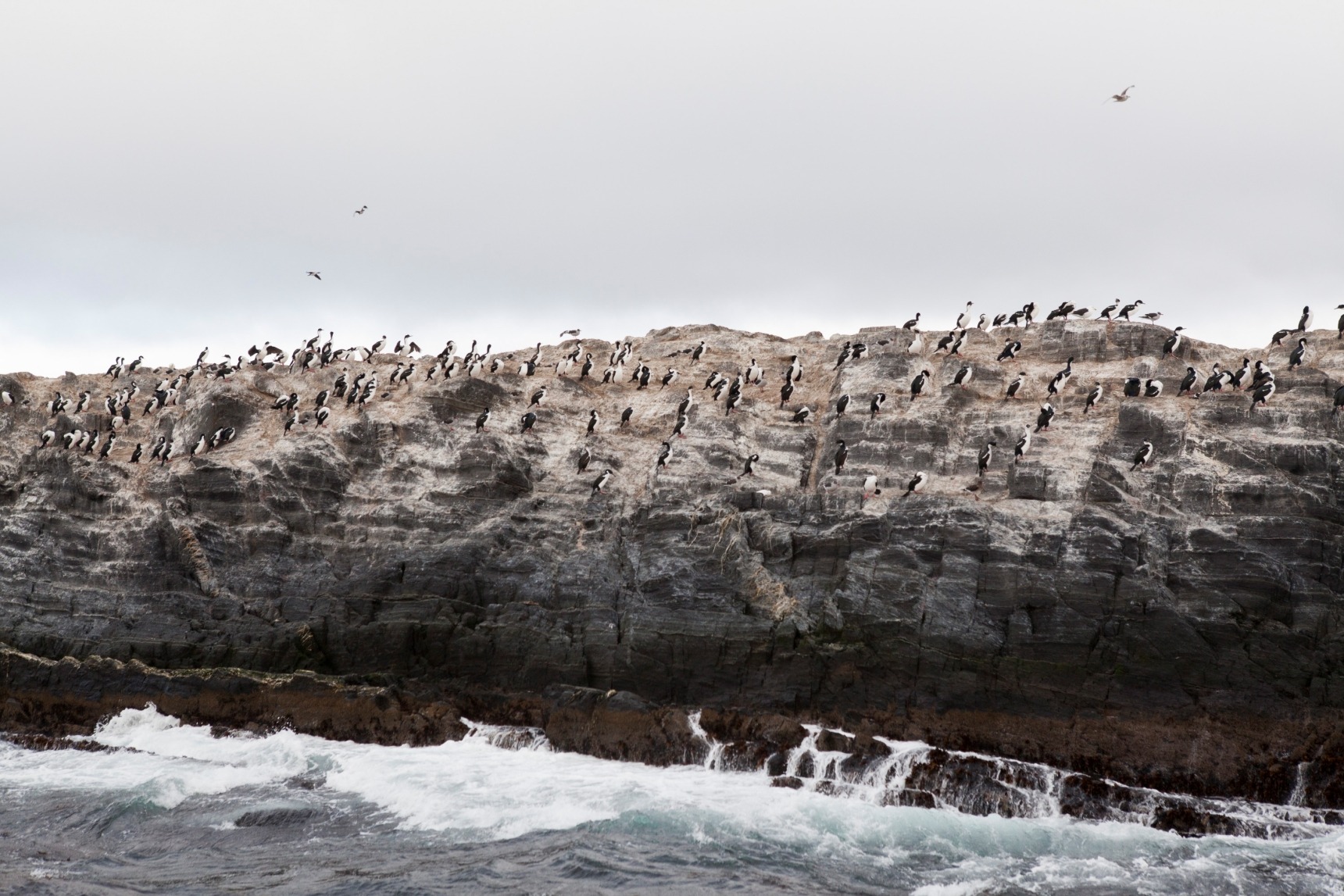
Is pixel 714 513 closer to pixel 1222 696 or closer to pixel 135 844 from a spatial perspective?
pixel 1222 696

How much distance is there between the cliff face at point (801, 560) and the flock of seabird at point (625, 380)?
50cm

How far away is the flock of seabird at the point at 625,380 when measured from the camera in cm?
3444

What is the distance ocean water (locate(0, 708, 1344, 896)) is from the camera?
19234 millimetres

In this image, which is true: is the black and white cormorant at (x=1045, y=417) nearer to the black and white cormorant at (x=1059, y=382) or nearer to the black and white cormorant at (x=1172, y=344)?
the black and white cormorant at (x=1059, y=382)

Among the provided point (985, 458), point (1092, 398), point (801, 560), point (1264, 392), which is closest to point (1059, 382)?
point (1092, 398)

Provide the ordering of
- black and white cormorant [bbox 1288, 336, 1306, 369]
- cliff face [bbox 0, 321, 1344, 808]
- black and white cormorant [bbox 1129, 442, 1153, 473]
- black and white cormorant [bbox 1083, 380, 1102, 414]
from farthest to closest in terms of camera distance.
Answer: black and white cormorant [bbox 1288, 336, 1306, 369] < black and white cormorant [bbox 1083, 380, 1102, 414] < black and white cormorant [bbox 1129, 442, 1153, 473] < cliff face [bbox 0, 321, 1344, 808]

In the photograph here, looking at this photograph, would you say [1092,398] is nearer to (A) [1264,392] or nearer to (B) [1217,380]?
(B) [1217,380]

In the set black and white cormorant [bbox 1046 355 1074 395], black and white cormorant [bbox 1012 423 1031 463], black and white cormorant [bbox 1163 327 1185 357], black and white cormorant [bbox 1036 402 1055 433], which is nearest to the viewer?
black and white cormorant [bbox 1012 423 1031 463]

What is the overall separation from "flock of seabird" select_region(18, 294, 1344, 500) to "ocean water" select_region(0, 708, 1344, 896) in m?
11.4

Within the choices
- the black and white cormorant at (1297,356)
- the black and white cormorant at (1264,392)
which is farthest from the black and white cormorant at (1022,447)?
the black and white cormorant at (1297,356)

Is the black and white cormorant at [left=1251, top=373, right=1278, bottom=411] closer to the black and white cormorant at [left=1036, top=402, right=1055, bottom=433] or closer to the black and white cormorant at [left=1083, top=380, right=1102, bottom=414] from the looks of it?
the black and white cormorant at [left=1083, top=380, right=1102, bottom=414]

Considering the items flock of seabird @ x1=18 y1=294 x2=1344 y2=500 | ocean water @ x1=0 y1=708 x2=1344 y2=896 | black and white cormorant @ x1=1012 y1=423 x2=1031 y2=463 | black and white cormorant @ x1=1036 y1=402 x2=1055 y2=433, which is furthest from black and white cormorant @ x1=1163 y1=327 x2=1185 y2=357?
ocean water @ x1=0 y1=708 x2=1344 y2=896

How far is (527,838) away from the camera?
70.8ft

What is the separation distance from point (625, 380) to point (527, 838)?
75.8 feet
